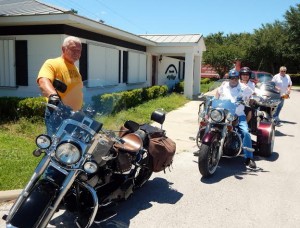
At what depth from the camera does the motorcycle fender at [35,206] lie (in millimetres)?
2684

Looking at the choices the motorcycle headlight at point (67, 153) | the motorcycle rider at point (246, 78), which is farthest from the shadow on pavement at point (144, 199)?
the motorcycle rider at point (246, 78)

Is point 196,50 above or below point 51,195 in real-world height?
above

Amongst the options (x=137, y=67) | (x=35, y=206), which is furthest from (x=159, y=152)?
(x=137, y=67)

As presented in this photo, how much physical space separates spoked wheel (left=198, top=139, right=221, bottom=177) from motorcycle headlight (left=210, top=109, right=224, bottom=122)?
326mm

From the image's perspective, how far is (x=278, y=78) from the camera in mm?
10898

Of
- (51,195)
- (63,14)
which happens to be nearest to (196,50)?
(63,14)

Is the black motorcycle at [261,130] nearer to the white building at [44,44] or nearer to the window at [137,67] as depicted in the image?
the white building at [44,44]

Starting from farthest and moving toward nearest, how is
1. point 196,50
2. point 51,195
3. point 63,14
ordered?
1. point 196,50
2. point 63,14
3. point 51,195

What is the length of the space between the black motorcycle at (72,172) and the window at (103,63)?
8.18m

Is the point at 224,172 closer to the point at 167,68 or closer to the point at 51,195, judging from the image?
the point at 51,195

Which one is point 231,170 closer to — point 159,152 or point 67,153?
point 159,152

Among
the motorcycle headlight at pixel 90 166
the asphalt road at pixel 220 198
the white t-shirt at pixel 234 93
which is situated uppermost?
the white t-shirt at pixel 234 93

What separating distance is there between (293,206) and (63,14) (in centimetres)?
769

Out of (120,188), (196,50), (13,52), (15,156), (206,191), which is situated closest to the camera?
(120,188)
